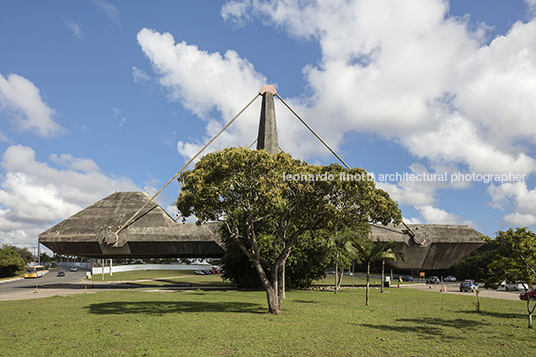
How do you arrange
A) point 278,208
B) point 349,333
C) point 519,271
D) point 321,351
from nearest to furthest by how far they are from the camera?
point 321,351 < point 349,333 < point 519,271 < point 278,208

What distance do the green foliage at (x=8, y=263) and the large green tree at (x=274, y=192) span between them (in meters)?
79.4

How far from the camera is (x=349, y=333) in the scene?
12.9 m

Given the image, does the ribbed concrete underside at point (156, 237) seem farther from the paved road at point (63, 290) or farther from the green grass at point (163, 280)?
the green grass at point (163, 280)

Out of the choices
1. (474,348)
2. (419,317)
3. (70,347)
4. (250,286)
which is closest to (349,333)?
(474,348)

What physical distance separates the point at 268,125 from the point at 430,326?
34602 millimetres

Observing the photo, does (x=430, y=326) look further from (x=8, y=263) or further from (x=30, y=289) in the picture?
(x=8, y=263)

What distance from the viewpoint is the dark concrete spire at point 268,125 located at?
45.2 meters

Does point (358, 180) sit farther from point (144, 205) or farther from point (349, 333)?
point (144, 205)

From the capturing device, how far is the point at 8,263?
253ft

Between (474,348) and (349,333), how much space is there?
3.91m

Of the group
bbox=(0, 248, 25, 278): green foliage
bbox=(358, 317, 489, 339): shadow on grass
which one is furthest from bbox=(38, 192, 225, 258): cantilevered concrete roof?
bbox=(0, 248, 25, 278): green foliage

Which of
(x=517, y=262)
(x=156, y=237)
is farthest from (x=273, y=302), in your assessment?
(x=156, y=237)

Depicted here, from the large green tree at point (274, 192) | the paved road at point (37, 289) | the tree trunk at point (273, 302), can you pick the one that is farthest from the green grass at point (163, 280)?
the large green tree at point (274, 192)

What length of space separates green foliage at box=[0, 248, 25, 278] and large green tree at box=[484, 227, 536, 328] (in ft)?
298
